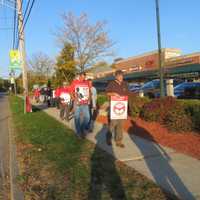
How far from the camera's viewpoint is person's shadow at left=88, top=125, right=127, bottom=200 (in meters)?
4.36

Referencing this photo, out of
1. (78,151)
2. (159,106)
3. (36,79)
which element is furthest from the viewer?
(36,79)

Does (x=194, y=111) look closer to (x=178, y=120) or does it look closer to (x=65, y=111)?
(x=178, y=120)

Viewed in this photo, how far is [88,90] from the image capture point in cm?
879

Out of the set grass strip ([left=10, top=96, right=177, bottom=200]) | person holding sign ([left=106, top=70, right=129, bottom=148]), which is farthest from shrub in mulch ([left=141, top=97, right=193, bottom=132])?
grass strip ([left=10, top=96, right=177, bottom=200])

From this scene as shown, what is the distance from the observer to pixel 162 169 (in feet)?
17.8

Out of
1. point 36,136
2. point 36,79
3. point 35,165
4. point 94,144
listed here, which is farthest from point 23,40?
point 36,79

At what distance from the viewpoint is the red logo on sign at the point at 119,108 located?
721cm

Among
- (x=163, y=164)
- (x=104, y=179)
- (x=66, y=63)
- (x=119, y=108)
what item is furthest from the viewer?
(x=66, y=63)

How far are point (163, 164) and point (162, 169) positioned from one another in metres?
0.33

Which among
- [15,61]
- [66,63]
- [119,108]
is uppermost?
[66,63]

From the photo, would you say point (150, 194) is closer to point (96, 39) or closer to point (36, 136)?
point (36, 136)

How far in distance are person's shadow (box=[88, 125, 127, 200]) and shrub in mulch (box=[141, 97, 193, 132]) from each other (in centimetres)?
274

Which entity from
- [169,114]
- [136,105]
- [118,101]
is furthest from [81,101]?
[136,105]

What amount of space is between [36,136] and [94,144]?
241cm
